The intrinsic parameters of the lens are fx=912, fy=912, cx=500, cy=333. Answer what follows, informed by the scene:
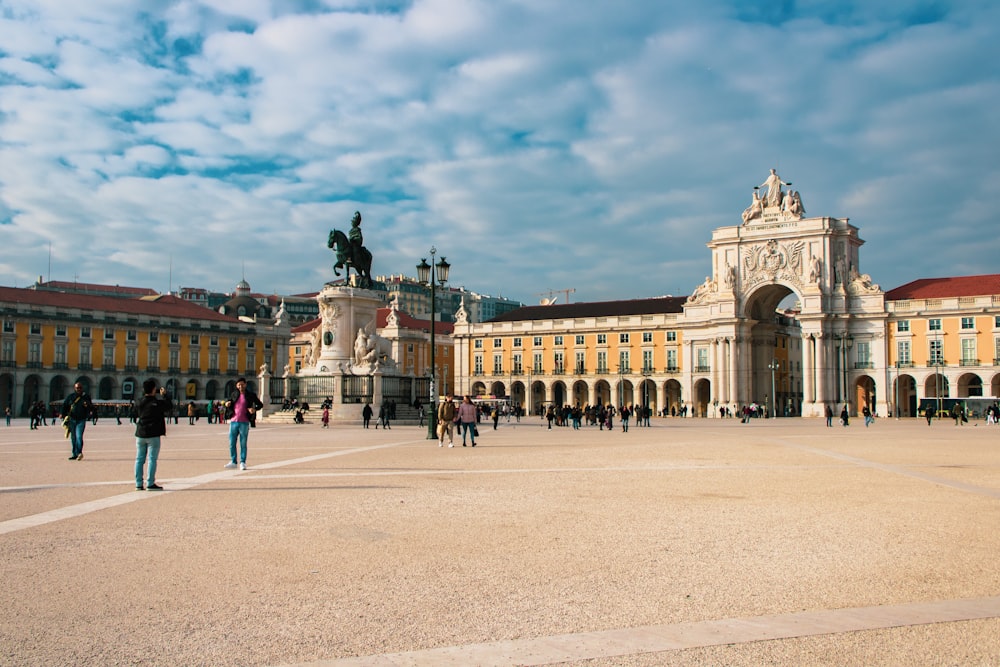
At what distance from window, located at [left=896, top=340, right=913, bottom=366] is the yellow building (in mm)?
57778

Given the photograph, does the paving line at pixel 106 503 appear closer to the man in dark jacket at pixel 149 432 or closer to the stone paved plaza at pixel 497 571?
the stone paved plaza at pixel 497 571

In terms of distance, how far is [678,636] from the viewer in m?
5.89

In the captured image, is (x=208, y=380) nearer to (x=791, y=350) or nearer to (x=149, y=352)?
(x=149, y=352)

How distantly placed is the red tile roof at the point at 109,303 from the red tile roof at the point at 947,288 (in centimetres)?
6821

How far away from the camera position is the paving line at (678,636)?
5.43 m

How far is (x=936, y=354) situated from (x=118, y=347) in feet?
246

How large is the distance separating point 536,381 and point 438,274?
69.3 m

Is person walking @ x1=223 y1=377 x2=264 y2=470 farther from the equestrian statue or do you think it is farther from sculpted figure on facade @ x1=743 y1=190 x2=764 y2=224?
sculpted figure on facade @ x1=743 y1=190 x2=764 y2=224

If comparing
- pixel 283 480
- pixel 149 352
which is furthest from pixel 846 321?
pixel 283 480

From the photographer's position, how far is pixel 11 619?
6.19 m

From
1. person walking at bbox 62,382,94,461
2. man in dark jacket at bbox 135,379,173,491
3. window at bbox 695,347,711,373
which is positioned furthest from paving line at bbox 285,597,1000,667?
window at bbox 695,347,711,373

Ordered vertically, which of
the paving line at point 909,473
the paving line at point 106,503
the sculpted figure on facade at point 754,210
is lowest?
the paving line at point 909,473

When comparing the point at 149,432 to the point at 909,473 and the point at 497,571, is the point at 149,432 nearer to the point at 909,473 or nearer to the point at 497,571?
the point at 497,571

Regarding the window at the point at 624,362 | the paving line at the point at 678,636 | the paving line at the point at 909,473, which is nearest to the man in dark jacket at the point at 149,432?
the paving line at the point at 678,636
